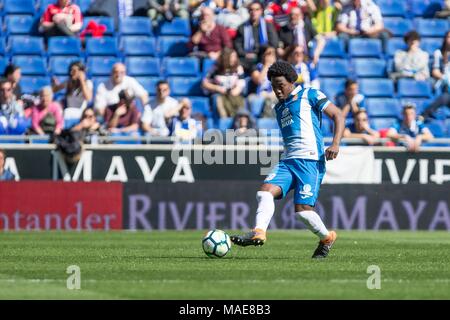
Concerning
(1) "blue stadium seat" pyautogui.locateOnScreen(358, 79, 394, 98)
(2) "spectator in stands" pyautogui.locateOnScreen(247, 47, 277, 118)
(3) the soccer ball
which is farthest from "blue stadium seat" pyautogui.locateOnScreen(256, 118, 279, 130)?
(3) the soccer ball

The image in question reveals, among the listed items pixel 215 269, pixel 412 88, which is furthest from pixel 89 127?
pixel 215 269

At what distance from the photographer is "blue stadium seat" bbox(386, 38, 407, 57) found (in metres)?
23.9

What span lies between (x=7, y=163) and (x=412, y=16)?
9.87m

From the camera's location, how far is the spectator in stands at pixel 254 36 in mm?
22375

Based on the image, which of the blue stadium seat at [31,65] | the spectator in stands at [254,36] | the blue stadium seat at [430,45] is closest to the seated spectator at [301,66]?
the spectator in stands at [254,36]

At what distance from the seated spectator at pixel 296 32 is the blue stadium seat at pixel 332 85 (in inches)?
29.6

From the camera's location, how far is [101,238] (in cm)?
1712

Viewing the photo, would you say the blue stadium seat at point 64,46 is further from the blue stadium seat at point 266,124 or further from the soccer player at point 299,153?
the soccer player at point 299,153

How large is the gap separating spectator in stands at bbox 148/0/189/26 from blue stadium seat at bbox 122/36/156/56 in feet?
2.09

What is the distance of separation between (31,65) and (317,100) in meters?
10.6

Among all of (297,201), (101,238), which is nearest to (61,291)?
(297,201)

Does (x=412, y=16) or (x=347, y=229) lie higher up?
(x=412, y=16)

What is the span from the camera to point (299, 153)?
41.4 ft

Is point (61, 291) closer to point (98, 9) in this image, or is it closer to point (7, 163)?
point (7, 163)
